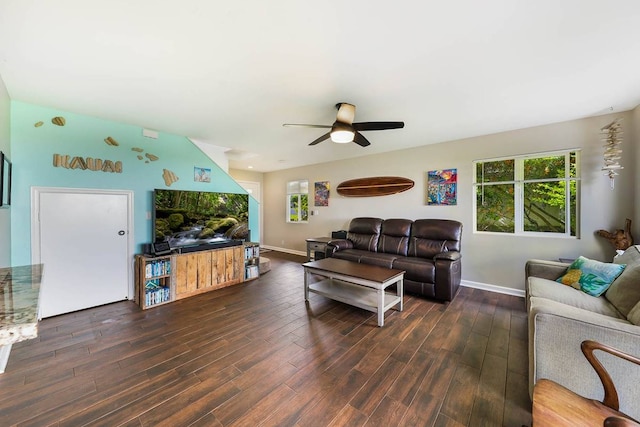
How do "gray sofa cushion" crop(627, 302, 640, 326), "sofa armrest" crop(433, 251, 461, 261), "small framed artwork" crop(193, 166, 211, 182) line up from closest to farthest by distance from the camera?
"gray sofa cushion" crop(627, 302, 640, 326)
"sofa armrest" crop(433, 251, 461, 261)
"small framed artwork" crop(193, 166, 211, 182)

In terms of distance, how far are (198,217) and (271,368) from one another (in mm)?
2669

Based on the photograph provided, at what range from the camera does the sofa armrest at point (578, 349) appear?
4.17 feet

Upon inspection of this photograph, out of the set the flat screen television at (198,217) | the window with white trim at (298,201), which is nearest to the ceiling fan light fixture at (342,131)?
the flat screen television at (198,217)

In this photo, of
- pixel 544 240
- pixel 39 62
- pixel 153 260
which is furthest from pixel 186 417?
pixel 544 240

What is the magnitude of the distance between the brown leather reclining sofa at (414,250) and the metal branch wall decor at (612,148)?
172 centimetres

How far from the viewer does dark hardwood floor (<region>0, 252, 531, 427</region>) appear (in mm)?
1531

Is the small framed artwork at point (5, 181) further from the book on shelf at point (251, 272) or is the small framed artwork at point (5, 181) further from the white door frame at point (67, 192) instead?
the book on shelf at point (251, 272)

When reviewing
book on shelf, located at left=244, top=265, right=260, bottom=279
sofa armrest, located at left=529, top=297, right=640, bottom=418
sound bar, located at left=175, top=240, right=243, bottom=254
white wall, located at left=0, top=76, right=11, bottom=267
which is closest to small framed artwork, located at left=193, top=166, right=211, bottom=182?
sound bar, located at left=175, top=240, right=243, bottom=254

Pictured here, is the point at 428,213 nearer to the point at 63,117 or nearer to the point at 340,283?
the point at 340,283

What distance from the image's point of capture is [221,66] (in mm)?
2031

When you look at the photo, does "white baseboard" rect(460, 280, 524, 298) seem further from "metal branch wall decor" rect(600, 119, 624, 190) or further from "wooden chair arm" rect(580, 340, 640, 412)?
"wooden chair arm" rect(580, 340, 640, 412)

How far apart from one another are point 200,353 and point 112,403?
631mm

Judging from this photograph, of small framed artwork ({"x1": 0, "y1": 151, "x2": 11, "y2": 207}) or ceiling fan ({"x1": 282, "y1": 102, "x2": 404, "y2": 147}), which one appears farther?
ceiling fan ({"x1": 282, "y1": 102, "x2": 404, "y2": 147})

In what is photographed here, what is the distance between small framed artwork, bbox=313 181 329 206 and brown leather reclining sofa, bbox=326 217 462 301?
49.0 inches
